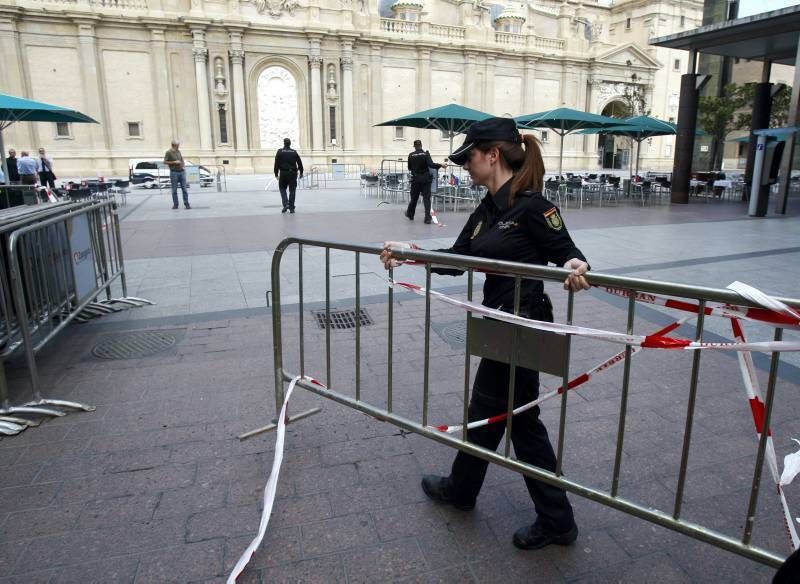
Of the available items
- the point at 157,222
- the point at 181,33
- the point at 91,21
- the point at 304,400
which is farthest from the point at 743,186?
the point at 91,21

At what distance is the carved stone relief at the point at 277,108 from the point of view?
40344mm

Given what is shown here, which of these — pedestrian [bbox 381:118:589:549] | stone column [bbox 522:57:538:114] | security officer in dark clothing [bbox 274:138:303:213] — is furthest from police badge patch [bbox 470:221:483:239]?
stone column [bbox 522:57:538:114]

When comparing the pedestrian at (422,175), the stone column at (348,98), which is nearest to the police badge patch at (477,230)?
the pedestrian at (422,175)

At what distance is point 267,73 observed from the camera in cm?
4016

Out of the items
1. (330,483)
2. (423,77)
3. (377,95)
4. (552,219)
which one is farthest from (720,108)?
(330,483)

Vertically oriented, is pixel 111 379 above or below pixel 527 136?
below

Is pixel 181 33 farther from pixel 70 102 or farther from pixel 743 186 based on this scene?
pixel 743 186

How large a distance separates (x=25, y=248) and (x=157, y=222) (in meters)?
11.0

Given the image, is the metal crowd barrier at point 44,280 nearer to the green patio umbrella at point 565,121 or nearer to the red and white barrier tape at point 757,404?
the red and white barrier tape at point 757,404

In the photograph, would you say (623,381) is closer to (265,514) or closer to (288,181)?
(265,514)

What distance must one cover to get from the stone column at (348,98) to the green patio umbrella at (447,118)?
22.7 meters

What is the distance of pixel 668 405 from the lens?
12.9ft

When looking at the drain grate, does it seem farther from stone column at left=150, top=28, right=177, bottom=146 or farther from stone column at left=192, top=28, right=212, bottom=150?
stone column at left=150, top=28, right=177, bottom=146

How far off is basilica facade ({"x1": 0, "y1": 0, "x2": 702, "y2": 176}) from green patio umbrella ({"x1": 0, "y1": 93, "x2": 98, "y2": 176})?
2128 centimetres
